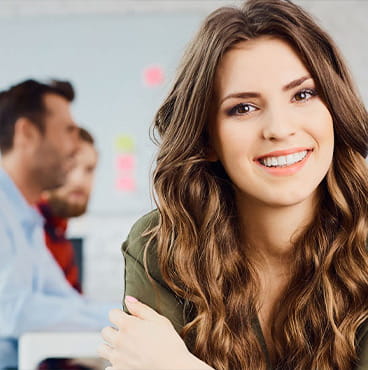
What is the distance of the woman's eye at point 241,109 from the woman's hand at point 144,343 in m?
0.40

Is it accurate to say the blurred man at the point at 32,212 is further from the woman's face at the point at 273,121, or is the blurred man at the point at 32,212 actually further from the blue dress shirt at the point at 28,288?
the woman's face at the point at 273,121

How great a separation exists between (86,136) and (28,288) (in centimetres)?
85

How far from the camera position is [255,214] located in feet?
4.10

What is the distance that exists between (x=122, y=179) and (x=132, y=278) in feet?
7.19

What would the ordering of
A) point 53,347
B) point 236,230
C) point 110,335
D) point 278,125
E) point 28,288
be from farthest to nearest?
point 28,288 → point 53,347 → point 236,230 → point 110,335 → point 278,125

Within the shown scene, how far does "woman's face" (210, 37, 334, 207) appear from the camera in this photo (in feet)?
3.60

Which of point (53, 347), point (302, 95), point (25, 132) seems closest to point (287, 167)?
point (302, 95)

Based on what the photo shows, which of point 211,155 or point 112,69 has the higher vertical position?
point 112,69

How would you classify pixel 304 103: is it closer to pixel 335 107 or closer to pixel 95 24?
pixel 335 107

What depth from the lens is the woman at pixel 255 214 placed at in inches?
43.9

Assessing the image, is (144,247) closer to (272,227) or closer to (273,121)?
(272,227)

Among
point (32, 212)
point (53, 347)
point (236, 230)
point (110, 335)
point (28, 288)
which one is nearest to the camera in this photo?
point (110, 335)

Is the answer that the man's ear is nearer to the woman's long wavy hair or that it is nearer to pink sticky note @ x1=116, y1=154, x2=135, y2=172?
pink sticky note @ x1=116, y1=154, x2=135, y2=172

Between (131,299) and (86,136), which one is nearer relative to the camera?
(131,299)
